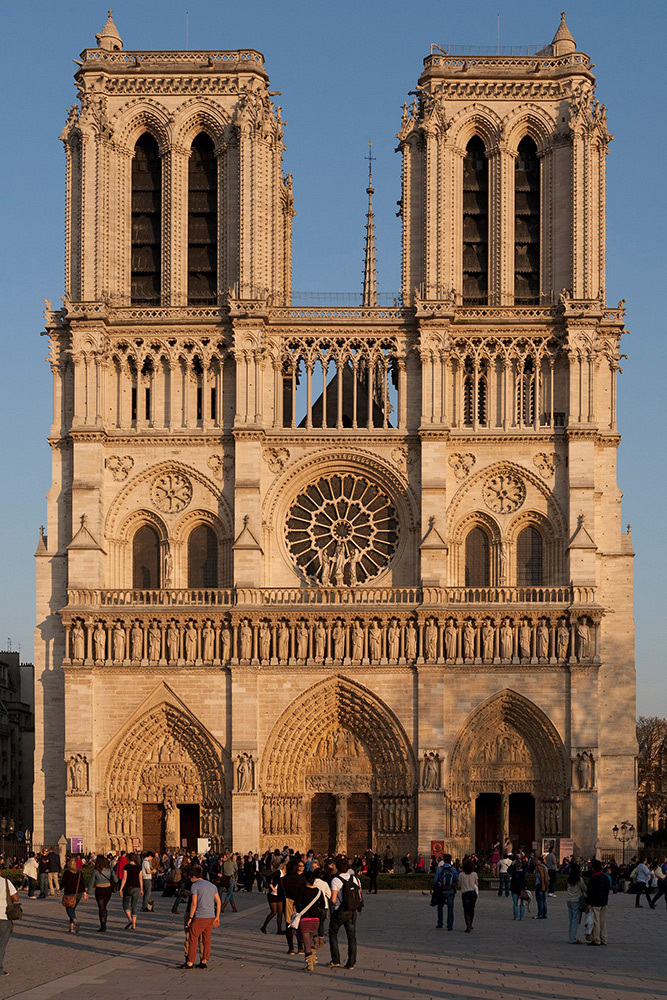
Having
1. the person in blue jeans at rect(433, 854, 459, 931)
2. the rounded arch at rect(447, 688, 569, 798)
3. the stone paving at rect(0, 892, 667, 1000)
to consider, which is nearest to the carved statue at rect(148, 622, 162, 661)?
the rounded arch at rect(447, 688, 569, 798)

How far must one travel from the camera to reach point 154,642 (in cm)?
5053

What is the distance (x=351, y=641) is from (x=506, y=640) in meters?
4.58

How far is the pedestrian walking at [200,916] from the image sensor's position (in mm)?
23016

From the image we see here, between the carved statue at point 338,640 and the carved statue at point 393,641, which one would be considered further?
the carved statue at point 338,640

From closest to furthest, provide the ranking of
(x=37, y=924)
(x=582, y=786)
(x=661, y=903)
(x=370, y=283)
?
1. (x=37, y=924)
2. (x=661, y=903)
3. (x=582, y=786)
4. (x=370, y=283)

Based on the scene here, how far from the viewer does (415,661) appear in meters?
50.0

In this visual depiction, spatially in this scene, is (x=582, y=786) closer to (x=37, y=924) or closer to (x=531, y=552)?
(x=531, y=552)

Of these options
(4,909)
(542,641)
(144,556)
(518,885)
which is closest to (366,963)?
(4,909)

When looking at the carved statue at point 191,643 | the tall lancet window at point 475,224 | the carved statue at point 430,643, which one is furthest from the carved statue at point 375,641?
the tall lancet window at point 475,224

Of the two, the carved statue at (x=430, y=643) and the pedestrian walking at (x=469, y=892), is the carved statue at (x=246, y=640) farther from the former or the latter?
the pedestrian walking at (x=469, y=892)

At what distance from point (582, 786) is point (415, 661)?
6.04 meters

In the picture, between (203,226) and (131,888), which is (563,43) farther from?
(131,888)

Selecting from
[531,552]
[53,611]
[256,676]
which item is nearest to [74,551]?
[53,611]

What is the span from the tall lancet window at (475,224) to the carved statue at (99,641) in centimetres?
1538
